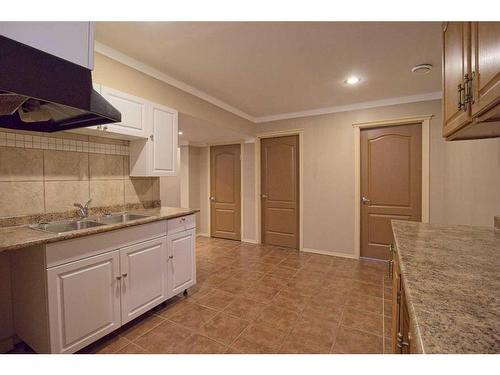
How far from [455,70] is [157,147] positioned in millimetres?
2260

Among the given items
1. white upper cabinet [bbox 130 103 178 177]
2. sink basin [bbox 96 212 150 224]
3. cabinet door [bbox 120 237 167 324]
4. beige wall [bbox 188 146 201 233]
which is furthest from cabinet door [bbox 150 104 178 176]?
beige wall [bbox 188 146 201 233]

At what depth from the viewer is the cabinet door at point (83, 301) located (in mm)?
1391

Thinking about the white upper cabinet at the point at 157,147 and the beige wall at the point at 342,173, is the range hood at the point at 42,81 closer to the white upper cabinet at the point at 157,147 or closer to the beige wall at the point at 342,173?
the white upper cabinet at the point at 157,147

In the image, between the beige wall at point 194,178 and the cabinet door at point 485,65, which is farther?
the beige wall at point 194,178

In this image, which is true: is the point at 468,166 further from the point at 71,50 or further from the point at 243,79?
the point at 71,50

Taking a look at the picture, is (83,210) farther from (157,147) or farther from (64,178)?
(157,147)

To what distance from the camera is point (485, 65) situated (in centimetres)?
83

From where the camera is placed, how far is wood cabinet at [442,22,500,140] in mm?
776

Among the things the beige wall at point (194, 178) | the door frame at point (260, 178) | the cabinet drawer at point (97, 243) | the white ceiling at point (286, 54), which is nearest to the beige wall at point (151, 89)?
the white ceiling at point (286, 54)

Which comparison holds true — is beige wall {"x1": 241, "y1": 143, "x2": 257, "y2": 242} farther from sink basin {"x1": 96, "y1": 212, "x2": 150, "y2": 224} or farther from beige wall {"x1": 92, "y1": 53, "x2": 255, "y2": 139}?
sink basin {"x1": 96, "y1": 212, "x2": 150, "y2": 224}

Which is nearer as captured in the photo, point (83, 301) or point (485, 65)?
point (485, 65)

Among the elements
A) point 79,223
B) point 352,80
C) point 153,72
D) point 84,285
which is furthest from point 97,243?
point 352,80

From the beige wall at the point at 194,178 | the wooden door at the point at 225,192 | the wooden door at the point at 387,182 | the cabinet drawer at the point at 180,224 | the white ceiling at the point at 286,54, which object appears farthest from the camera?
the beige wall at the point at 194,178

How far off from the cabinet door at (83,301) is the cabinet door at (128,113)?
40.1 inches
